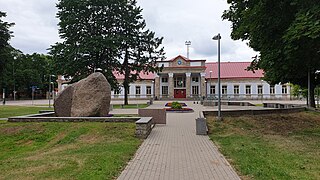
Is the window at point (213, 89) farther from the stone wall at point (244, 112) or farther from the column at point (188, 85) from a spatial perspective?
the stone wall at point (244, 112)

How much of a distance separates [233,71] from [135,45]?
3686cm

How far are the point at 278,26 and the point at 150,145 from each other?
823cm

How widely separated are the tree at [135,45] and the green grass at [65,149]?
2511 cm

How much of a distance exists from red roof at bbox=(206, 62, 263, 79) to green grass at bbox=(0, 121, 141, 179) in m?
57.5

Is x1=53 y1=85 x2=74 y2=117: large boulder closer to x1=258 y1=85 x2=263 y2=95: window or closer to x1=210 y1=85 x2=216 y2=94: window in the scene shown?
x1=210 y1=85 x2=216 y2=94: window

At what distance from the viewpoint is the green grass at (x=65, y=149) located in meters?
6.48

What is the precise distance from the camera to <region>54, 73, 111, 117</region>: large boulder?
15898 millimetres

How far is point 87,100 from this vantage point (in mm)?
16156

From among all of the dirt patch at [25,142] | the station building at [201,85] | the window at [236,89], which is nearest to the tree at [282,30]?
the dirt patch at [25,142]

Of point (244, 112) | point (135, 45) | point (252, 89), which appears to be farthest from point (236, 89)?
point (244, 112)

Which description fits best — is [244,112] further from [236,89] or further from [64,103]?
[236,89]

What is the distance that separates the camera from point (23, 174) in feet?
20.7

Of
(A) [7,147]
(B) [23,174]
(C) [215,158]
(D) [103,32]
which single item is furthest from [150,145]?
(D) [103,32]

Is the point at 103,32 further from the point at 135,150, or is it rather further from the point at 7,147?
the point at 135,150
